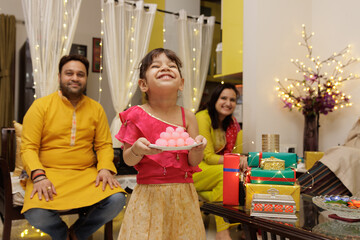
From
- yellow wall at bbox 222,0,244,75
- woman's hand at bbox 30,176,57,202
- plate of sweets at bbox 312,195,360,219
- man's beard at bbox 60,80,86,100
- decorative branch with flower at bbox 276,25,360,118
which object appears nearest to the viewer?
plate of sweets at bbox 312,195,360,219

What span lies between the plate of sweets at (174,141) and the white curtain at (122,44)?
246 centimetres

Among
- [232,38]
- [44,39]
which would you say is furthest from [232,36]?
[44,39]

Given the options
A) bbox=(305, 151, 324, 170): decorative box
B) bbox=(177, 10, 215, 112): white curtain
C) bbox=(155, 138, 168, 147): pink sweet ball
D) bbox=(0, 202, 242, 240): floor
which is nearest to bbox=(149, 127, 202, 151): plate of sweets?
bbox=(155, 138, 168, 147): pink sweet ball

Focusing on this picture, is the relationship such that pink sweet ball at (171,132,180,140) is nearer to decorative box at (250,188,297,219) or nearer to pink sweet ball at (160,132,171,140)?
pink sweet ball at (160,132,171,140)

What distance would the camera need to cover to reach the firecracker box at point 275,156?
1606mm

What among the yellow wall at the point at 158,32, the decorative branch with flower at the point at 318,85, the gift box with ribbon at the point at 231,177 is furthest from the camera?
the yellow wall at the point at 158,32

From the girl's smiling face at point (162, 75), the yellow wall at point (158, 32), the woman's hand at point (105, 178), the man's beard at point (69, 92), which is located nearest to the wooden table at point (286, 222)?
the girl's smiling face at point (162, 75)

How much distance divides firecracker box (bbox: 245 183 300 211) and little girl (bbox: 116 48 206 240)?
36 cm

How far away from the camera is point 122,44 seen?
358 cm

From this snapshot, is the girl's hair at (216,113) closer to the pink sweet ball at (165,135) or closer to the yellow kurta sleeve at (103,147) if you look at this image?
the yellow kurta sleeve at (103,147)

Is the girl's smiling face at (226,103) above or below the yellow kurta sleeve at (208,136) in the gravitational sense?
above

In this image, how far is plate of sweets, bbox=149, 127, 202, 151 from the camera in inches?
41.6

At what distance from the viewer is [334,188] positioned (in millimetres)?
2490

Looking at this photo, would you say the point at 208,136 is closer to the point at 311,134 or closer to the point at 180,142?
the point at 311,134
